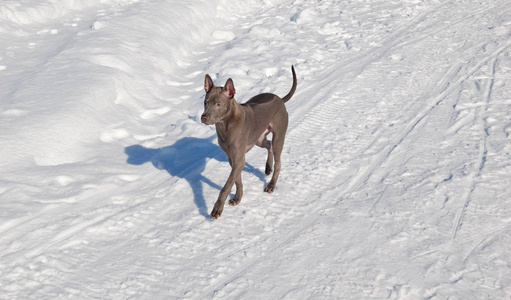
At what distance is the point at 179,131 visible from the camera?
7.56m

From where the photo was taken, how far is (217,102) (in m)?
5.19

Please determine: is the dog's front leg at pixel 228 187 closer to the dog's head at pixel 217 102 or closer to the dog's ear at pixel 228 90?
the dog's head at pixel 217 102

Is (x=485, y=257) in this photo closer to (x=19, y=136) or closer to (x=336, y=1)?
(x=19, y=136)

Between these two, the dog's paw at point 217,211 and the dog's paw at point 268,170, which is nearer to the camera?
the dog's paw at point 217,211

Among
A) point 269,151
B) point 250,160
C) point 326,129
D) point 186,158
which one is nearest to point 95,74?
point 186,158

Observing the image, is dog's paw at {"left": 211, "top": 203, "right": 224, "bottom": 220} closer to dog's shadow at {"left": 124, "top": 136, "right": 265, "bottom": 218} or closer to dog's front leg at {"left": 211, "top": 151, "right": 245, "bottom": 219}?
dog's front leg at {"left": 211, "top": 151, "right": 245, "bottom": 219}

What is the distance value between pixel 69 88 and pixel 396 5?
360 inches

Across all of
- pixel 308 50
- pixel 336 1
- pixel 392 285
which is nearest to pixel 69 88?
pixel 308 50

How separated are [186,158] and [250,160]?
2.87 ft

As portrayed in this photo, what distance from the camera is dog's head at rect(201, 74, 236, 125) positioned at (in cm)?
517

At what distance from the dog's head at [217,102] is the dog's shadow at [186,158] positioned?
4.07 ft

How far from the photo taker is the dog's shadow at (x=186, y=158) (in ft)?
21.0

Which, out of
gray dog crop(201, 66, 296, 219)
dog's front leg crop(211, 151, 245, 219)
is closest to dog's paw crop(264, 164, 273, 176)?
gray dog crop(201, 66, 296, 219)

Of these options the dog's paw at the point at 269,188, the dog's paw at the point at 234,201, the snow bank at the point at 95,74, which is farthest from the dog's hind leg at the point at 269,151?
the snow bank at the point at 95,74
